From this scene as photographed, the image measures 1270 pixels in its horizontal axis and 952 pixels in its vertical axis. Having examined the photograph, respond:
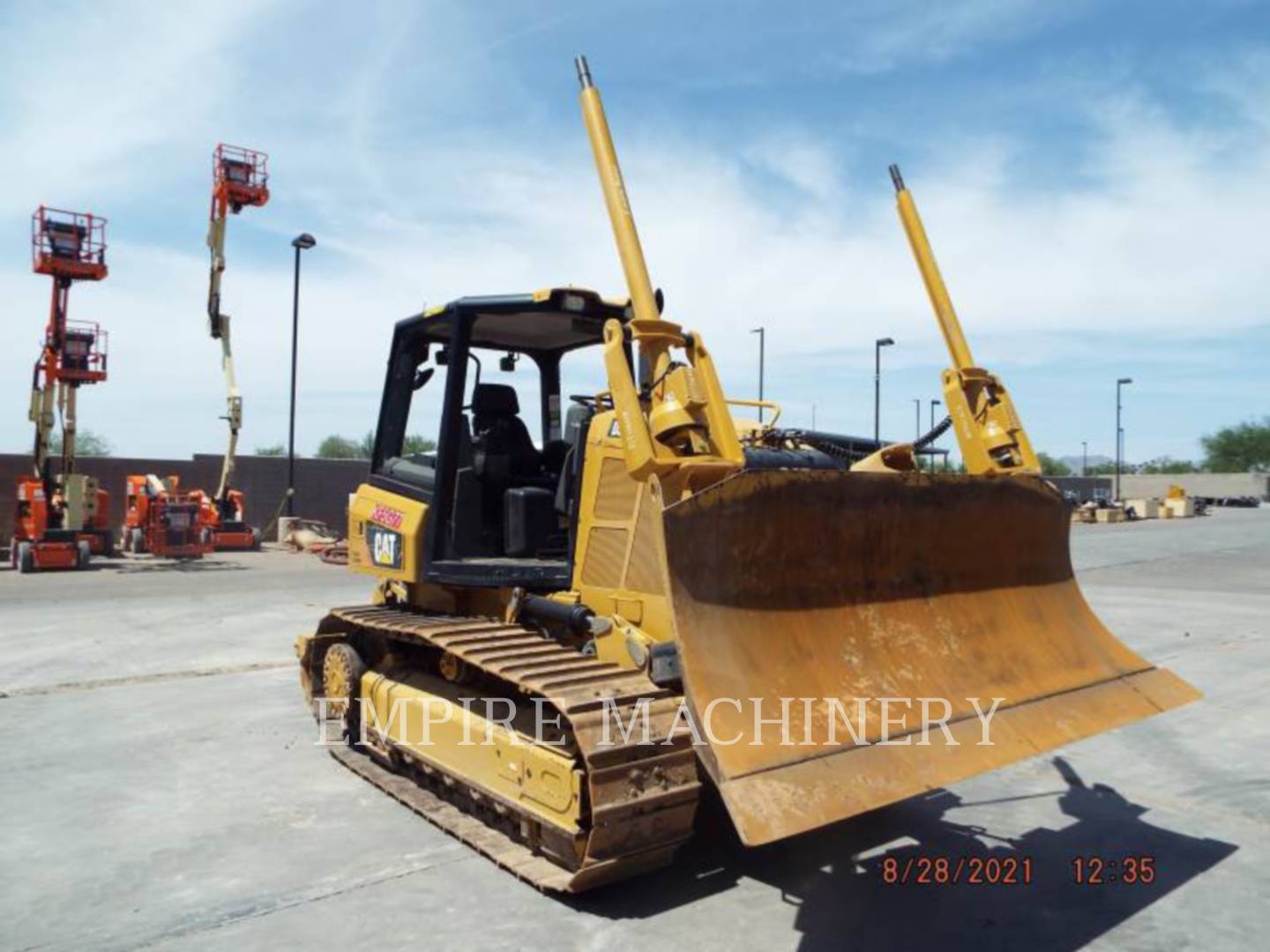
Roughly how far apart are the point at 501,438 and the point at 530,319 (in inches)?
28.0

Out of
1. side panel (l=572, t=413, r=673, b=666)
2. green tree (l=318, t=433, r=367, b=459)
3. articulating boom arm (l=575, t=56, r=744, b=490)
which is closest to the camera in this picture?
articulating boom arm (l=575, t=56, r=744, b=490)

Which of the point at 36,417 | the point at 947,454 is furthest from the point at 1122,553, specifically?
the point at 36,417

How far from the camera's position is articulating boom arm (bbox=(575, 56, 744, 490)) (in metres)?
4.07

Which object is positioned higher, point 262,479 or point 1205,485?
point 1205,485

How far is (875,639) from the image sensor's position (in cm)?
437

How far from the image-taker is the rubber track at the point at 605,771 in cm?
396

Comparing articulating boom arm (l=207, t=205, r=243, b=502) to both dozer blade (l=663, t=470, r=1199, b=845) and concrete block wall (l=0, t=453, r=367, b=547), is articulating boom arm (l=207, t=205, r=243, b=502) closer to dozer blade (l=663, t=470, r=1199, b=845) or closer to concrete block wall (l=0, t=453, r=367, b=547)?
concrete block wall (l=0, t=453, r=367, b=547)

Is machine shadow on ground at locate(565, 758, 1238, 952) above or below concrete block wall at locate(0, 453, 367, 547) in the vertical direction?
below

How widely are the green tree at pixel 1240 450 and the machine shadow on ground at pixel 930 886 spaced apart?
386 ft

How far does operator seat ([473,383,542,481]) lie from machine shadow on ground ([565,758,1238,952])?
2.19m

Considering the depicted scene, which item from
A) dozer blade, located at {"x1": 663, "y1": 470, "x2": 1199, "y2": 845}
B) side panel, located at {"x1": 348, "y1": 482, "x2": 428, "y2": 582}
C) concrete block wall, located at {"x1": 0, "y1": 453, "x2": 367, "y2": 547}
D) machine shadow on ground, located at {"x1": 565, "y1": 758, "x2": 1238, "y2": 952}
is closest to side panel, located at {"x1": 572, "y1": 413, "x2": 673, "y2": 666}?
dozer blade, located at {"x1": 663, "y1": 470, "x2": 1199, "y2": 845}

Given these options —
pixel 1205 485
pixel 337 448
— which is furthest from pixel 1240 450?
pixel 337 448

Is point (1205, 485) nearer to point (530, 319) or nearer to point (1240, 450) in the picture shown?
point (1240, 450)

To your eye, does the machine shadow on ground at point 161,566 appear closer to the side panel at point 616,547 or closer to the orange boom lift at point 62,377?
the orange boom lift at point 62,377
